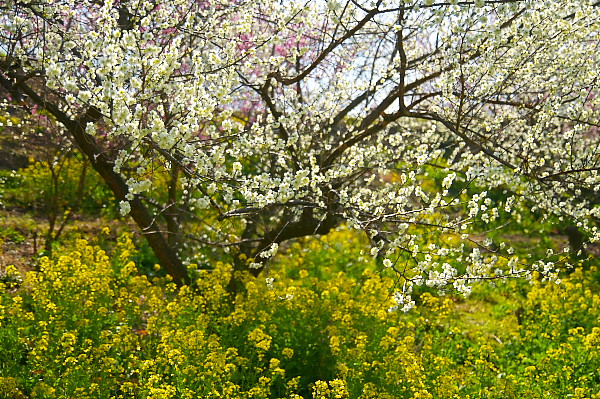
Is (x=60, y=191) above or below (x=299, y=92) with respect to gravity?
below

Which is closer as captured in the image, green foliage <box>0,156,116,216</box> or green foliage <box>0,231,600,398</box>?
green foliage <box>0,231,600,398</box>

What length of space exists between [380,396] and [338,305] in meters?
1.65

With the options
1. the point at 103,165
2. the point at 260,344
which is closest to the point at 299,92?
the point at 103,165

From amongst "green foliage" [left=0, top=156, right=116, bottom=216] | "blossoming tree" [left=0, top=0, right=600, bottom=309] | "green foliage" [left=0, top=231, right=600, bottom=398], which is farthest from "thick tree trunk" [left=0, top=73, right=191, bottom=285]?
"green foliage" [left=0, top=156, right=116, bottom=216]

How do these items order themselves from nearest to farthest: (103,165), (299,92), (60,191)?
(103,165)
(299,92)
(60,191)

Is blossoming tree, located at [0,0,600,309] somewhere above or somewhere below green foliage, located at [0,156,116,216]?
below

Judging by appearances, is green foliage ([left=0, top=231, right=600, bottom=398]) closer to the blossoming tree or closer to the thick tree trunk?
the thick tree trunk

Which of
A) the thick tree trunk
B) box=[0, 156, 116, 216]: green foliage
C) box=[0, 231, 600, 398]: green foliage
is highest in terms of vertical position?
box=[0, 156, 116, 216]: green foliage

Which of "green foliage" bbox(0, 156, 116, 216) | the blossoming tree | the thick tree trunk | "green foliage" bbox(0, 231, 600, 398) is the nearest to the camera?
the blossoming tree

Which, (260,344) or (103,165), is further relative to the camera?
(103,165)

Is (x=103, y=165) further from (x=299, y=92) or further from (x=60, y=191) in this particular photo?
(x=60, y=191)

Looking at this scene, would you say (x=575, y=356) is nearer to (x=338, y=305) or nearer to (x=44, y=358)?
(x=338, y=305)

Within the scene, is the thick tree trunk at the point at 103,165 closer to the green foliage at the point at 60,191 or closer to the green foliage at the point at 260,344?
the green foliage at the point at 260,344

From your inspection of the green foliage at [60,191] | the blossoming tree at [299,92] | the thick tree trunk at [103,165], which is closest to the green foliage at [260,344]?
the thick tree trunk at [103,165]
